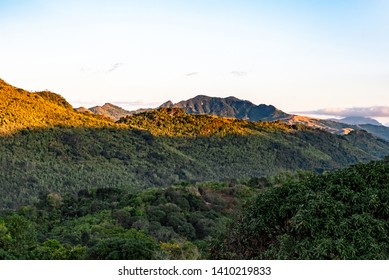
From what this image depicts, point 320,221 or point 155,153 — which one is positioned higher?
point 320,221

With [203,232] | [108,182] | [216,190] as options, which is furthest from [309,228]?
[108,182]

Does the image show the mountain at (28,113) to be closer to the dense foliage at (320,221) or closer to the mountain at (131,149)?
the mountain at (131,149)

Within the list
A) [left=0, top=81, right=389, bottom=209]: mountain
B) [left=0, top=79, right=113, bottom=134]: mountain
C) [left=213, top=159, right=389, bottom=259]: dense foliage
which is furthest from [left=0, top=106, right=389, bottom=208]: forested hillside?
[left=213, top=159, right=389, bottom=259]: dense foliage

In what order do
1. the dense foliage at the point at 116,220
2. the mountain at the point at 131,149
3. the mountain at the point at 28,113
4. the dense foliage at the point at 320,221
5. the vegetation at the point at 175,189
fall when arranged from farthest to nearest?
the mountain at the point at 28,113
the mountain at the point at 131,149
the dense foliage at the point at 116,220
the vegetation at the point at 175,189
the dense foliage at the point at 320,221

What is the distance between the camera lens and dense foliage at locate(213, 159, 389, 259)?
708 centimetres

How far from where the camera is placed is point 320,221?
750 centimetres

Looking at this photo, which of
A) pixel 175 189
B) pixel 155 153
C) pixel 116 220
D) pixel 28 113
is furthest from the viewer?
pixel 155 153

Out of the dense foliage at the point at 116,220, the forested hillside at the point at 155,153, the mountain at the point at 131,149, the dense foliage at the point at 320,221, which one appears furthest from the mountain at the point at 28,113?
the dense foliage at the point at 320,221

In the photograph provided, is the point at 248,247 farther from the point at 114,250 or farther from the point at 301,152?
the point at 301,152

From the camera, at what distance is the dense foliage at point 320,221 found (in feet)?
23.2

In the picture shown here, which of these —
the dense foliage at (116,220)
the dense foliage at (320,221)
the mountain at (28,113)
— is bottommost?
the dense foliage at (116,220)

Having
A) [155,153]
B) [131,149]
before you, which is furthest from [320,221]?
[155,153]

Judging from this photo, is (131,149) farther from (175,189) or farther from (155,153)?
(175,189)

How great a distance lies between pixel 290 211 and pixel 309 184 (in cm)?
87
